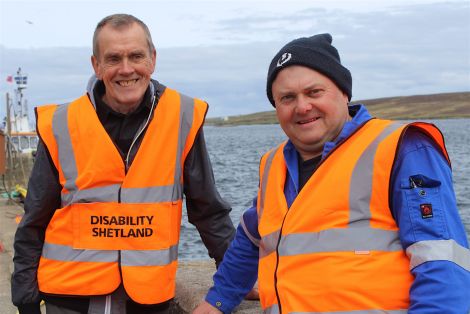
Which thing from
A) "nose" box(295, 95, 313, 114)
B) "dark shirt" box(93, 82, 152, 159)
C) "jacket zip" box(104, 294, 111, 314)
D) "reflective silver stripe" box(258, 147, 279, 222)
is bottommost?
"jacket zip" box(104, 294, 111, 314)

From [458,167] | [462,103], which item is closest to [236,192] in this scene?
[458,167]

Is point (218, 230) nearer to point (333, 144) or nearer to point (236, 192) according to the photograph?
point (333, 144)

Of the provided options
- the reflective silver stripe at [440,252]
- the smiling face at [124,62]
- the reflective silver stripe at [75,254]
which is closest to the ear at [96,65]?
the smiling face at [124,62]

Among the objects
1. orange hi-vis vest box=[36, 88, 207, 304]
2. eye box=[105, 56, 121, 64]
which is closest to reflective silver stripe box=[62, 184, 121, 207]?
orange hi-vis vest box=[36, 88, 207, 304]

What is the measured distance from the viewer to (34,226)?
375 cm

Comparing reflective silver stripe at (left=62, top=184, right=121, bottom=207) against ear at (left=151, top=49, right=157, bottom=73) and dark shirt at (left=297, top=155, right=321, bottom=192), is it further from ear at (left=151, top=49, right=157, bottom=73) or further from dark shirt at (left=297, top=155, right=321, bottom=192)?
dark shirt at (left=297, top=155, right=321, bottom=192)

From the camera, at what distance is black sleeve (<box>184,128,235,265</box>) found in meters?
3.89

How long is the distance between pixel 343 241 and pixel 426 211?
0.38 m

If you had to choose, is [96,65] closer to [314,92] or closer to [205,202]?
[205,202]

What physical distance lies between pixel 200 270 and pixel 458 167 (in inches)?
1089

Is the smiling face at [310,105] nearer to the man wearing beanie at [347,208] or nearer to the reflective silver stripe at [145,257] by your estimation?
the man wearing beanie at [347,208]

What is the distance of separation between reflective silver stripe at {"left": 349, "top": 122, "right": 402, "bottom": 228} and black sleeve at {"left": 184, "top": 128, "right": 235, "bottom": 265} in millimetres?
1319

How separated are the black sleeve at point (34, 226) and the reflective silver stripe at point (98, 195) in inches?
6.1

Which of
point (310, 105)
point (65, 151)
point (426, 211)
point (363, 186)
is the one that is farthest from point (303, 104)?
point (65, 151)
